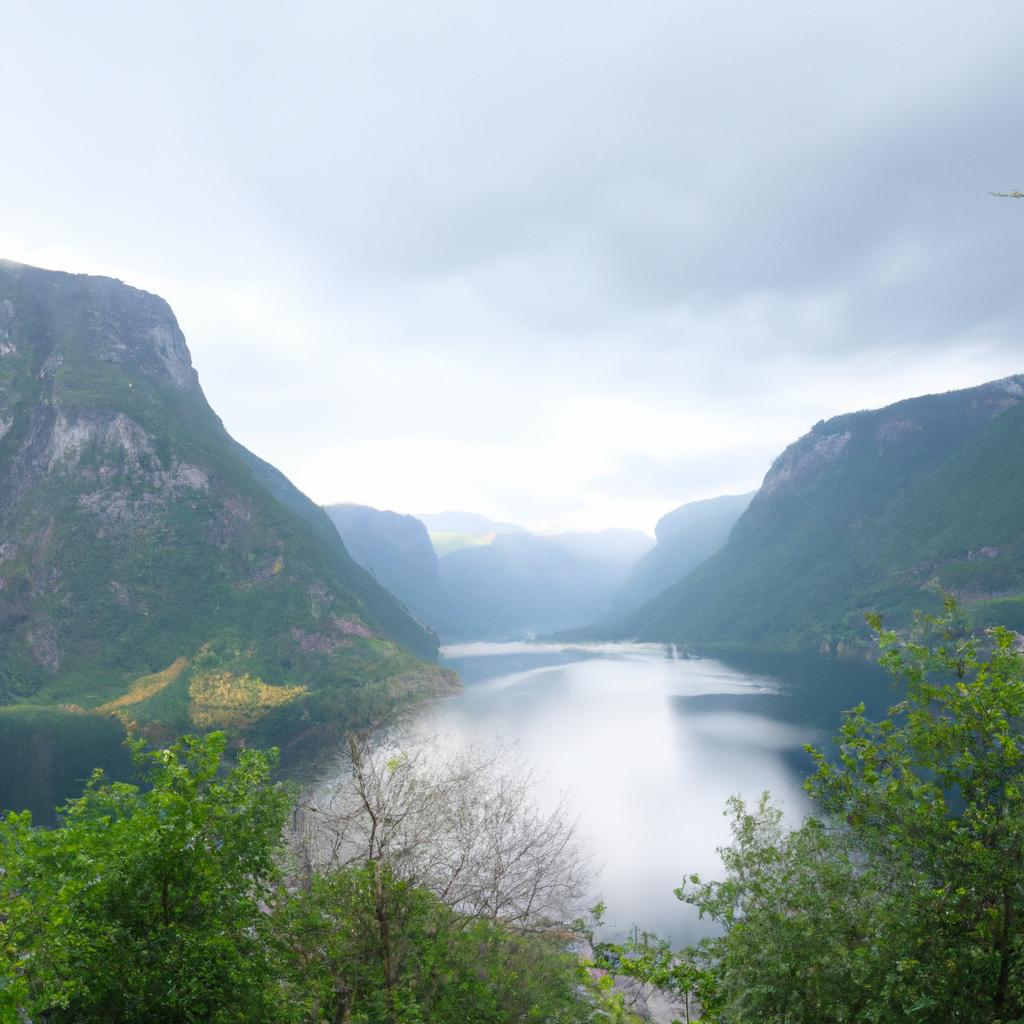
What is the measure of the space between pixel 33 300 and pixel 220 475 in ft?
233

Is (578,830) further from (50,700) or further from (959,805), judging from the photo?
(50,700)

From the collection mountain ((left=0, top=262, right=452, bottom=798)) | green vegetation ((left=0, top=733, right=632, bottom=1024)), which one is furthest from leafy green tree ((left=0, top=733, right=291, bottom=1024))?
mountain ((left=0, top=262, right=452, bottom=798))

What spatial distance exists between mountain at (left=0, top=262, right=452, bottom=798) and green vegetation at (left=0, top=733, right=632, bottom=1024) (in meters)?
68.2

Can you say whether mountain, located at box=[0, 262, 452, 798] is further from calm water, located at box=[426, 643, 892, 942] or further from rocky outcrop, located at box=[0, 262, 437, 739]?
calm water, located at box=[426, 643, 892, 942]

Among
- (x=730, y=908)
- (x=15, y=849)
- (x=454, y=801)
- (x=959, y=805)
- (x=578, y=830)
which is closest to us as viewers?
(x=15, y=849)

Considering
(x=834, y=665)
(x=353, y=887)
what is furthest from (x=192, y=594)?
(x=834, y=665)

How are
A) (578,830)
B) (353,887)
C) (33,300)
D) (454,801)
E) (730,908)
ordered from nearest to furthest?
(353,887), (730,908), (454,801), (578,830), (33,300)

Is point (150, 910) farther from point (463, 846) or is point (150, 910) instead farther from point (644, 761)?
point (644, 761)

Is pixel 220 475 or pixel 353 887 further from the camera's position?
pixel 220 475

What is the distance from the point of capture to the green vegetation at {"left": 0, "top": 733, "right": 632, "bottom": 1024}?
988 centimetres

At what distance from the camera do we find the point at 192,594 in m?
124

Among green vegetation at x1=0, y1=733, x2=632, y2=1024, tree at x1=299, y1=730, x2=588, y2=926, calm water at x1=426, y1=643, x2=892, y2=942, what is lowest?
calm water at x1=426, y1=643, x2=892, y2=942

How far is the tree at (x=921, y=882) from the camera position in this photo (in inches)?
348

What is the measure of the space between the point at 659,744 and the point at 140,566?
345 feet
